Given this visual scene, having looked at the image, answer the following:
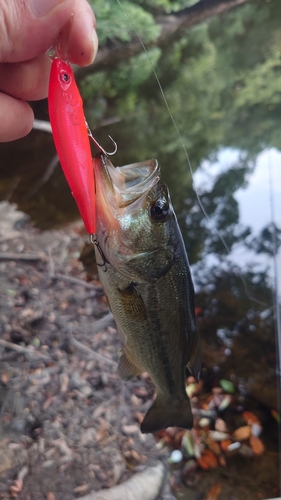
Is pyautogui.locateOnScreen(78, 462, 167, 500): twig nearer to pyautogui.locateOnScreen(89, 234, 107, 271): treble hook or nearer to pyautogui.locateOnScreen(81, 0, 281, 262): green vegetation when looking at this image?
pyautogui.locateOnScreen(89, 234, 107, 271): treble hook

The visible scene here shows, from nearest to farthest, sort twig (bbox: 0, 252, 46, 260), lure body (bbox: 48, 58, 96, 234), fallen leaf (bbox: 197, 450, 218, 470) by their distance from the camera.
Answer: lure body (bbox: 48, 58, 96, 234), fallen leaf (bbox: 197, 450, 218, 470), twig (bbox: 0, 252, 46, 260)

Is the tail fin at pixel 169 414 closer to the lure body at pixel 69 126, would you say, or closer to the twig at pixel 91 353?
the lure body at pixel 69 126

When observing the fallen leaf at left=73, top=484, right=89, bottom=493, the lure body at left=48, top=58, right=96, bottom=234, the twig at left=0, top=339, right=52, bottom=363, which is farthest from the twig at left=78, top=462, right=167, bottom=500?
the lure body at left=48, top=58, right=96, bottom=234

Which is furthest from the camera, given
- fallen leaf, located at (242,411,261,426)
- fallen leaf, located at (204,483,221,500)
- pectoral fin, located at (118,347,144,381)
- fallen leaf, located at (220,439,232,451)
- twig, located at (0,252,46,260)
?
twig, located at (0,252,46,260)

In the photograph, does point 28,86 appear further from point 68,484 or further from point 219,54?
point 219,54

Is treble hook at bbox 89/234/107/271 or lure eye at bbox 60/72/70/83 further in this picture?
treble hook at bbox 89/234/107/271

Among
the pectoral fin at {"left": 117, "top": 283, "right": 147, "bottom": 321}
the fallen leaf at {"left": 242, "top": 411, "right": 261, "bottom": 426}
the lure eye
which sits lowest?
the fallen leaf at {"left": 242, "top": 411, "right": 261, "bottom": 426}

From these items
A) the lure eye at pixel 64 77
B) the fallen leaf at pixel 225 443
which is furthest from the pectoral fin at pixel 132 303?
the fallen leaf at pixel 225 443

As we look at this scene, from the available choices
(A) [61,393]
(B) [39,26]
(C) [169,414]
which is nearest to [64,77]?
(B) [39,26]
